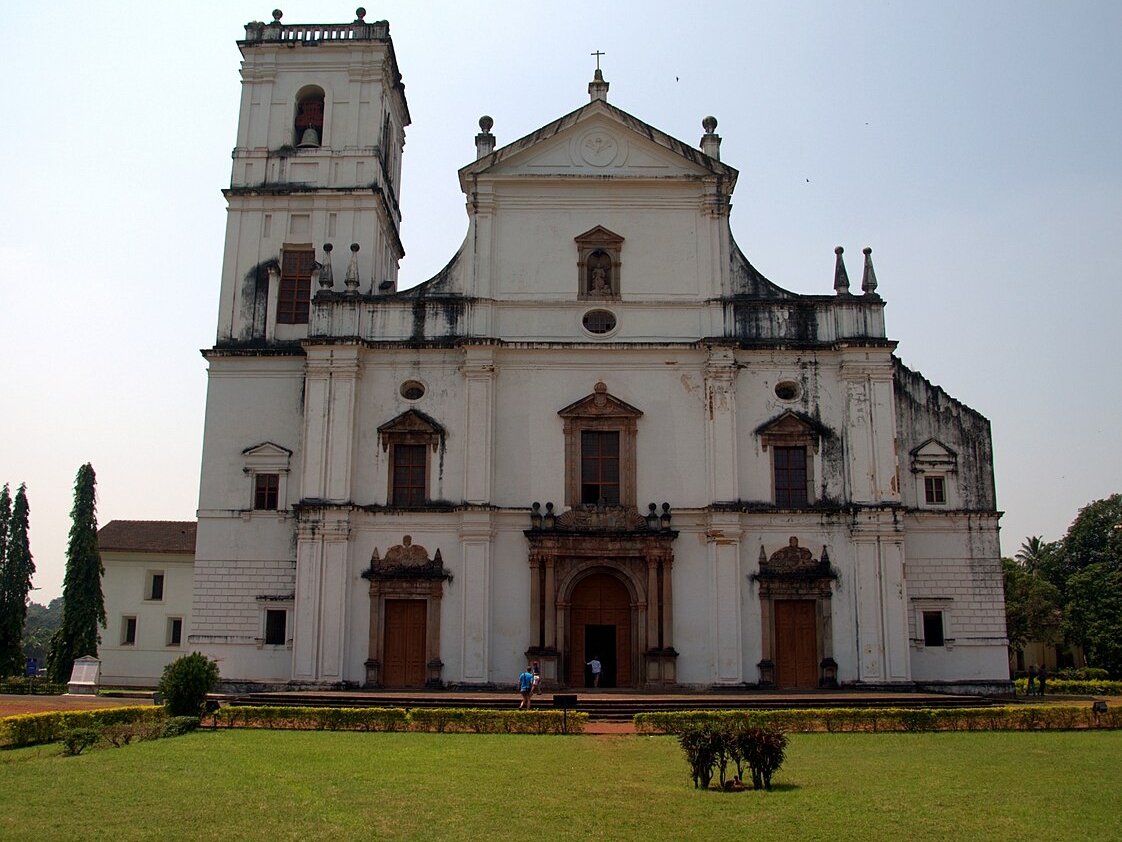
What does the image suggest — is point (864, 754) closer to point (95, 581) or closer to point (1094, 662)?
point (95, 581)

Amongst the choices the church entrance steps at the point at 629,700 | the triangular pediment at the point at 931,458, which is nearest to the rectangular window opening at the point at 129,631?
the church entrance steps at the point at 629,700

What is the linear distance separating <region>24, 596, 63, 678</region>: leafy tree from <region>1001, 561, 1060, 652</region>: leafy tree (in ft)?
152

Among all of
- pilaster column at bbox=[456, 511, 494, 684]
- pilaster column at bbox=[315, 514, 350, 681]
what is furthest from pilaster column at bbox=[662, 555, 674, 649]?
pilaster column at bbox=[315, 514, 350, 681]

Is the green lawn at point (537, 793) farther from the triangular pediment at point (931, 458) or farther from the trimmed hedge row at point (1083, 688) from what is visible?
the trimmed hedge row at point (1083, 688)

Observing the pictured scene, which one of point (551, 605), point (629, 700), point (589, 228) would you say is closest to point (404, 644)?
point (551, 605)

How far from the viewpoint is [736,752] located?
14.8 meters

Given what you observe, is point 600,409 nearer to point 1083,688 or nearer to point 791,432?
point 791,432

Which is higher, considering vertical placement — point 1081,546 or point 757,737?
point 1081,546

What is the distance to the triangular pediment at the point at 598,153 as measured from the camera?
32781mm

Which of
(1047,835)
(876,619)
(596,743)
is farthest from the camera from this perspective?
(876,619)

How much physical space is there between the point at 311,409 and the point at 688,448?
35.9ft

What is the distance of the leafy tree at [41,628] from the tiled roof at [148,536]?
3.34 metres

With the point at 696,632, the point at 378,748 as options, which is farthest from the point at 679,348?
the point at 378,748

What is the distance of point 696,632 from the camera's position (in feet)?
99.0
